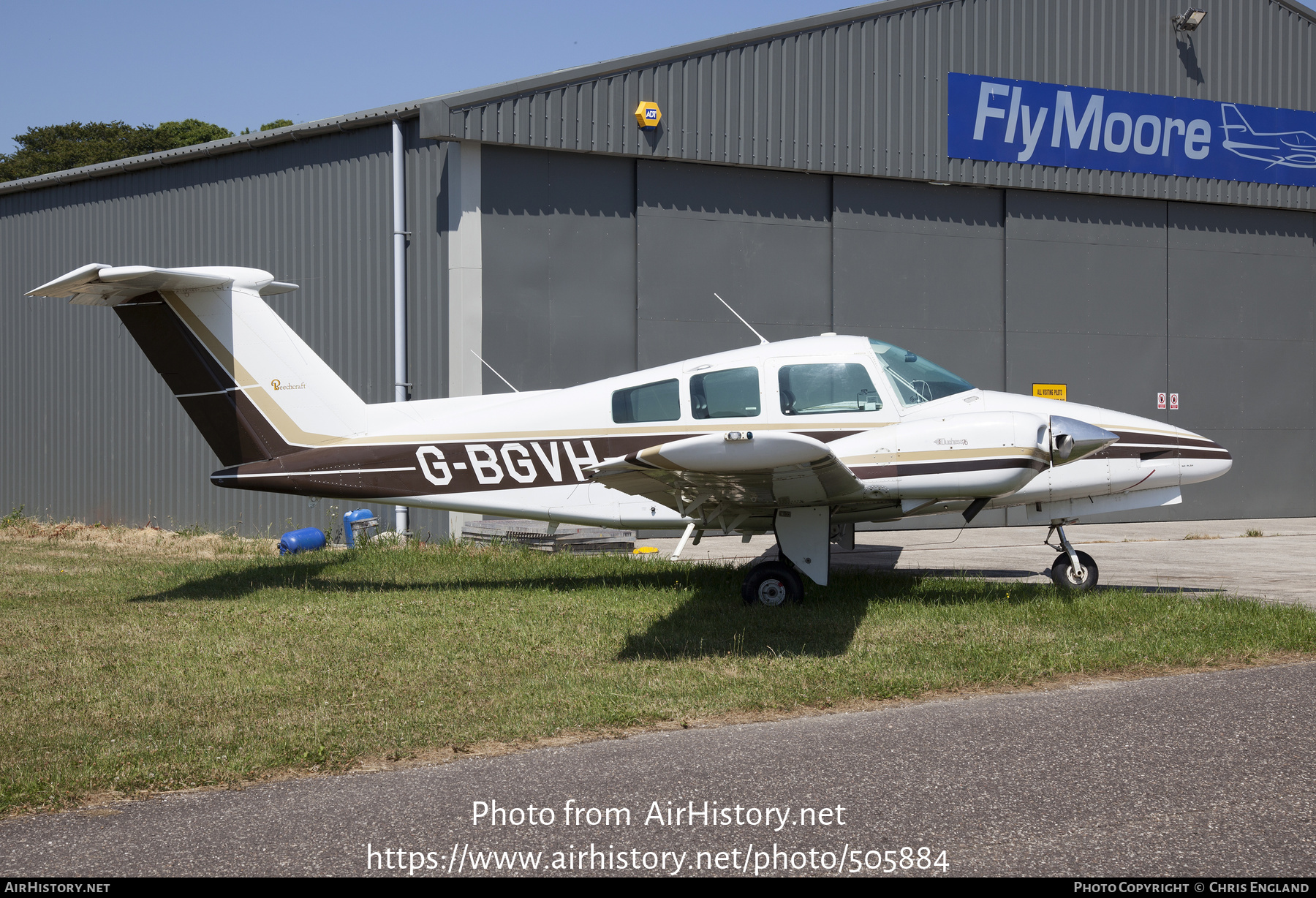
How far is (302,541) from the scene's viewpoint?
40.3 ft

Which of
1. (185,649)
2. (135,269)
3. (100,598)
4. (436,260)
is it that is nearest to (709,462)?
(185,649)

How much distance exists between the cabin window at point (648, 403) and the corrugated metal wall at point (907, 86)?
5.86 m

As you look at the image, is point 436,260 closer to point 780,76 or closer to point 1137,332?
point 780,76

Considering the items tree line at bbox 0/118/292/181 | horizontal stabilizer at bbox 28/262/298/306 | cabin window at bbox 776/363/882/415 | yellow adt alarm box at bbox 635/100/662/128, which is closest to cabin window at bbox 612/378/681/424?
cabin window at bbox 776/363/882/415

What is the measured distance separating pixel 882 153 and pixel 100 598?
1175cm

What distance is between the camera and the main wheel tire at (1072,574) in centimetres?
873

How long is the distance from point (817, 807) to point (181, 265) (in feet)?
47.1

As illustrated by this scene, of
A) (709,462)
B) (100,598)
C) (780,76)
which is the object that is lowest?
(100,598)

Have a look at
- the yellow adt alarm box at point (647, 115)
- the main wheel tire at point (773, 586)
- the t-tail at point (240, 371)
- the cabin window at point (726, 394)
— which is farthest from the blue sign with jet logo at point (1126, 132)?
the t-tail at point (240, 371)

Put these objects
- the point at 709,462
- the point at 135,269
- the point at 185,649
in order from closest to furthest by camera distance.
→ the point at 709,462 → the point at 185,649 → the point at 135,269

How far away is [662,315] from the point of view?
14.2 meters

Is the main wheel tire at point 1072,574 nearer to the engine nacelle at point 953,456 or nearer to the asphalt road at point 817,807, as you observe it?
the engine nacelle at point 953,456

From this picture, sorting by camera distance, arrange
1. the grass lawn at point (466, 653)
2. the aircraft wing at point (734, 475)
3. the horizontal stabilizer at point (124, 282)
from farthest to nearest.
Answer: the horizontal stabilizer at point (124, 282) → the aircraft wing at point (734, 475) → the grass lawn at point (466, 653)

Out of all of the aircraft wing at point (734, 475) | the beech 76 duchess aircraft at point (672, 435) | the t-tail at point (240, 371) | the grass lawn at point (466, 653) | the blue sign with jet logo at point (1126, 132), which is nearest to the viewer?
the grass lawn at point (466, 653)
